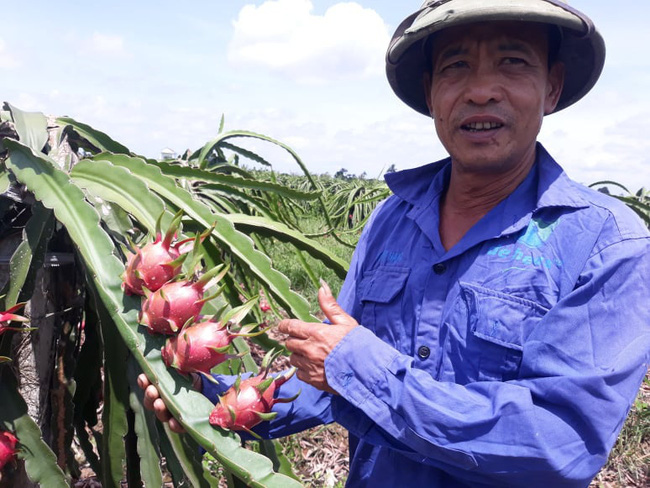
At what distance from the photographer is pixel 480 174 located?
49.6 inches

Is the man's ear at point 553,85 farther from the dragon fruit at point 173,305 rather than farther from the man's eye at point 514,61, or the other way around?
the dragon fruit at point 173,305

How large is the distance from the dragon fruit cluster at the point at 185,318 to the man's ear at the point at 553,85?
0.90 meters

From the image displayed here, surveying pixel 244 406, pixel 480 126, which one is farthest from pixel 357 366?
pixel 480 126

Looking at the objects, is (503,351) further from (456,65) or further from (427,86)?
(427,86)

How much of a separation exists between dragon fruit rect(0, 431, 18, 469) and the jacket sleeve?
2.00 ft

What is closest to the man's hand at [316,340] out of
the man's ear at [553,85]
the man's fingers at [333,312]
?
the man's fingers at [333,312]

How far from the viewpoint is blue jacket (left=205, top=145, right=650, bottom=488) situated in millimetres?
949

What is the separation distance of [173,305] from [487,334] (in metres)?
0.58

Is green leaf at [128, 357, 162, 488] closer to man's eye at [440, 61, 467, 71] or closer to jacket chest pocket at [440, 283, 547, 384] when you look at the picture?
jacket chest pocket at [440, 283, 547, 384]

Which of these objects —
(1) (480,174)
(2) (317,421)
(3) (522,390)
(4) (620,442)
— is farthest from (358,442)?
(4) (620,442)

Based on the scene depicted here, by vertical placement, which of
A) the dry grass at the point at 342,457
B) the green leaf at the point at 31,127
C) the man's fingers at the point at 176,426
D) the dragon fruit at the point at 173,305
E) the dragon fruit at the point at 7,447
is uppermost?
the green leaf at the point at 31,127

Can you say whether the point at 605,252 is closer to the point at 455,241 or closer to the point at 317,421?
the point at 455,241

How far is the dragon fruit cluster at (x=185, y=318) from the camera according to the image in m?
0.86

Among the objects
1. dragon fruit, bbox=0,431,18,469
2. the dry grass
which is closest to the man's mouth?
dragon fruit, bbox=0,431,18,469
